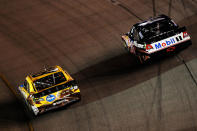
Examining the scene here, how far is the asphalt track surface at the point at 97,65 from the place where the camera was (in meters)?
14.3

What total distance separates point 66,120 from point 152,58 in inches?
179

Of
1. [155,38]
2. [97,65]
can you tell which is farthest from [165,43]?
[97,65]

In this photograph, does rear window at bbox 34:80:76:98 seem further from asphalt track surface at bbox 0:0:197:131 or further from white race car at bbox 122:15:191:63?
white race car at bbox 122:15:191:63

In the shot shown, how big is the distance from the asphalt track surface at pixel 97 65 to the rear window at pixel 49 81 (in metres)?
1.14

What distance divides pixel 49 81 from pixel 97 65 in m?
3.54

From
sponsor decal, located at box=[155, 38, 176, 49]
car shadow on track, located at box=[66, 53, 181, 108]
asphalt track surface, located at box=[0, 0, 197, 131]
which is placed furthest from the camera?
sponsor decal, located at box=[155, 38, 176, 49]

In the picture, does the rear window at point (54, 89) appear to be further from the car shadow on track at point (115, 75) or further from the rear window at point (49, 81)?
the car shadow on track at point (115, 75)

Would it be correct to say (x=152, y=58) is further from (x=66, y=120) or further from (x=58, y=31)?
(x=58, y=31)

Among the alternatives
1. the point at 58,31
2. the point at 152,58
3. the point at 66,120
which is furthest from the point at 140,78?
the point at 58,31

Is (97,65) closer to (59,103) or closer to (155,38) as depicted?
(155,38)

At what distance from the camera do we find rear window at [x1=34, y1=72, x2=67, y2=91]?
1483 centimetres

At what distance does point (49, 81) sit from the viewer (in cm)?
1497

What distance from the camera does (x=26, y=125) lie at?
47.8 feet

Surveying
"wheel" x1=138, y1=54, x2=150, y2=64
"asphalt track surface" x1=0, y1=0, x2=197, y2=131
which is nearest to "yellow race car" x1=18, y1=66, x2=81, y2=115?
"asphalt track surface" x1=0, y1=0, x2=197, y2=131
